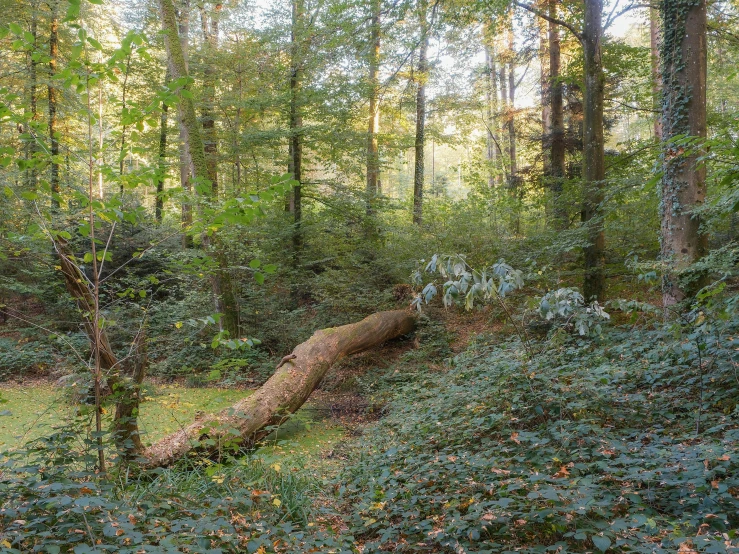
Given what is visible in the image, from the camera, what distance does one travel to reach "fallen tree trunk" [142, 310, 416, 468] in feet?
15.9

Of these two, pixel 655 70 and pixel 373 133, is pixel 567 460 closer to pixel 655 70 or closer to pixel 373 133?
pixel 373 133

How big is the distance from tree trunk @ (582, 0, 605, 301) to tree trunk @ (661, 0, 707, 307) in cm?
189

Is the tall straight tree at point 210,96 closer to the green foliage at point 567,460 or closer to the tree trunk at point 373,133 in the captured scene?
the tree trunk at point 373,133

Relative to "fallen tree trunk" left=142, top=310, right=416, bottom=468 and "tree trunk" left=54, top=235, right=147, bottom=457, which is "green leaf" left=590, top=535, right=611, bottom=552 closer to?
"fallen tree trunk" left=142, top=310, right=416, bottom=468

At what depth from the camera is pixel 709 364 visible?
439cm

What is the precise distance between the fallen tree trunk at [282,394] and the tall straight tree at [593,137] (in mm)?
3907

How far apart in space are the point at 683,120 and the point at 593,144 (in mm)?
2326

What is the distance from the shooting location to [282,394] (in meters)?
6.61

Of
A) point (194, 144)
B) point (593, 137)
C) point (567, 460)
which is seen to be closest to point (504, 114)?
point (593, 137)

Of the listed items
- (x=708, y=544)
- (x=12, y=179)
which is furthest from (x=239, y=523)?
(x=12, y=179)

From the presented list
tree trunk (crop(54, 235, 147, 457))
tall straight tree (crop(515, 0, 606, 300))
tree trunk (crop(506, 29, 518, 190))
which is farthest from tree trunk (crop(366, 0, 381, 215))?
tree trunk (crop(54, 235, 147, 457))

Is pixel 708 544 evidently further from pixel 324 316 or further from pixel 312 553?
pixel 324 316

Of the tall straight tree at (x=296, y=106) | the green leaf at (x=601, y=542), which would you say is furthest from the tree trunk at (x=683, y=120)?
the tall straight tree at (x=296, y=106)

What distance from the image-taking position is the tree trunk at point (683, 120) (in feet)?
19.6
